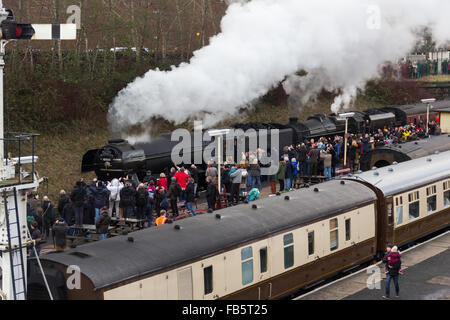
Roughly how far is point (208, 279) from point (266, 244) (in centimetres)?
182

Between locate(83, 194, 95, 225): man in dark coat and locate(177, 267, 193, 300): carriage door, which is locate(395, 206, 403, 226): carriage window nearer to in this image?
locate(177, 267, 193, 300): carriage door

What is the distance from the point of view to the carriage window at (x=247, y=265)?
43.3 feet

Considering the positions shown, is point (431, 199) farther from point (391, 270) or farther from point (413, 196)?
point (391, 270)

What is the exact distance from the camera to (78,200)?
63.7 ft

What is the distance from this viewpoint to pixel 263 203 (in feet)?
49.5

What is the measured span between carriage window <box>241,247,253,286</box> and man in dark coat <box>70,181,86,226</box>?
7577 mm

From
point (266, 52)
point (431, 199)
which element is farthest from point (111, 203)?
point (431, 199)

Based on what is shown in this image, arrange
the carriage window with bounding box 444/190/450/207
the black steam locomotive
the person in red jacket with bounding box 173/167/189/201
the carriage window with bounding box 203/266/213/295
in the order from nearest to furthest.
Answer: the carriage window with bounding box 203/266/213/295
the carriage window with bounding box 444/190/450/207
the person in red jacket with bounding box 173/167/189/201
the black steam locomotive

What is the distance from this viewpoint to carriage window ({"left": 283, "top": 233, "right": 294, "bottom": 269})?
14.3 metres

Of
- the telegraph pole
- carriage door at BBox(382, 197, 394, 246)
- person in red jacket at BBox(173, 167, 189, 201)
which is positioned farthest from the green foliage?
the telegraph pole

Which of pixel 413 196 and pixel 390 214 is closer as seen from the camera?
pixel 390 214

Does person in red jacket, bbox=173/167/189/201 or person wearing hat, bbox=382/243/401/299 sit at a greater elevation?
person in red jacket, bbox=173/167/189/201

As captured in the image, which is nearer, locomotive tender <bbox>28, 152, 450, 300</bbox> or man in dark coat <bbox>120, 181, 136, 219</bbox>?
locomotive tender <bbox>28, 152, 450, 300</bbox>

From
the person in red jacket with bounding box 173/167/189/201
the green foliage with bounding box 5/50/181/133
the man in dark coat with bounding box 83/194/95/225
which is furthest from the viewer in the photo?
the green foliage with bounding box 5/50/181/133
